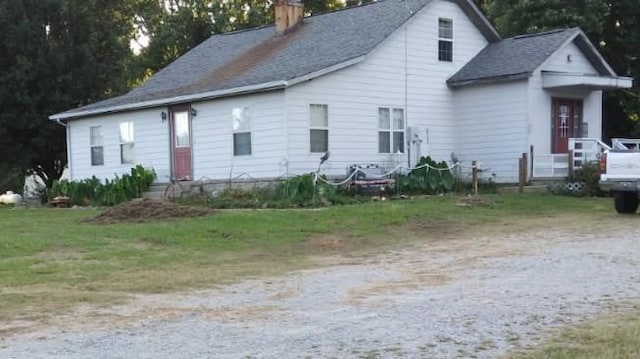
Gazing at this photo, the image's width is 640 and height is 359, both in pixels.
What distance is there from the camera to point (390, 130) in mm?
21531

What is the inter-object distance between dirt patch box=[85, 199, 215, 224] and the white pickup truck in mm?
8167

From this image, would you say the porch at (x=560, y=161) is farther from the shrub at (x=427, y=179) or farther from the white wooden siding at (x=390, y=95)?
the white wooden siding at (x=390, y=95)

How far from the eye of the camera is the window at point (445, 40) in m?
22.8

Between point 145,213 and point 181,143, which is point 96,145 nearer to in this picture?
point 181,143

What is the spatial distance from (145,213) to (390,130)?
831 cm

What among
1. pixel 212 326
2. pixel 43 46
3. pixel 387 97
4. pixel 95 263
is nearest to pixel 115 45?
pixel 43 46

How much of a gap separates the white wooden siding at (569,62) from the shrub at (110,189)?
11.8m

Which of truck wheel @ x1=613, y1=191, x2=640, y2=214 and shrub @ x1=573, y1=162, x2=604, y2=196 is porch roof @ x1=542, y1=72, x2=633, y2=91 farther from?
truck wheel @ x1=613, y1=191, x2=640, y2=214

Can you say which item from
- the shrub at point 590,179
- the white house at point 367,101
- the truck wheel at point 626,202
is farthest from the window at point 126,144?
the truck wheel at point 626,202

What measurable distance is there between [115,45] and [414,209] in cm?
1939

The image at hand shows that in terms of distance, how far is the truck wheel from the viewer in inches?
623

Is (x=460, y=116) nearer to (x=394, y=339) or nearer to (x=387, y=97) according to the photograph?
(x=387, y=97)

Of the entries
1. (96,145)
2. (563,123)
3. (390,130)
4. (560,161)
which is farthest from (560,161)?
(96,145)

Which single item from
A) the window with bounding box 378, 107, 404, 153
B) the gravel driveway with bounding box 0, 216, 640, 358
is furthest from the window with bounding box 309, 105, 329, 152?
the gravel driveway with bounding box 0, 216, 640, 358
